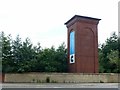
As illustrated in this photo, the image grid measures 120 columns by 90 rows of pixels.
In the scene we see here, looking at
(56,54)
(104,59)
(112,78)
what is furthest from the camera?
(104,59)

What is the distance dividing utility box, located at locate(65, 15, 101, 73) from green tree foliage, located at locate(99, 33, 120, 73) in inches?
204

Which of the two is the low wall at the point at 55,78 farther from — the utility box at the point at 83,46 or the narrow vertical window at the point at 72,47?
the narrow vertical window at the point at 72,47

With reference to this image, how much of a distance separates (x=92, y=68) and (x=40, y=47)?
962cm

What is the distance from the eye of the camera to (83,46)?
42.8 meters

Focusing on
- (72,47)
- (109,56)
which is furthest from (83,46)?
(109,56)

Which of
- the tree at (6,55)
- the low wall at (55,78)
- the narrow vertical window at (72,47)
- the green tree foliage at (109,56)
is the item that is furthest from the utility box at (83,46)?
the tree at (6,55)

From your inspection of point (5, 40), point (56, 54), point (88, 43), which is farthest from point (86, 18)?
point (5, 40)

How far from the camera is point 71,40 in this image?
4453cm

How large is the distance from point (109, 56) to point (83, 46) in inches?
367

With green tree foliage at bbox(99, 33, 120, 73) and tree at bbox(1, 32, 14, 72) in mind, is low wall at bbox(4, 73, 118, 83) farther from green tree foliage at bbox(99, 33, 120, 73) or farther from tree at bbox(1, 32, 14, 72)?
green tree foliage at bbox(99, 33, 120, 73)

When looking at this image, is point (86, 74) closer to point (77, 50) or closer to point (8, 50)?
point (77, 50)

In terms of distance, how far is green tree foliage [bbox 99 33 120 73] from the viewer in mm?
48281

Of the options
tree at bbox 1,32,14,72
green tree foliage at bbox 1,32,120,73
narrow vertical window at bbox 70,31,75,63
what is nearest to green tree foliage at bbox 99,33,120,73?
green tree foliage at bbox 1,32,120,73

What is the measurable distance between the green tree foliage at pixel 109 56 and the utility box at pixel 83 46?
5179 mm
